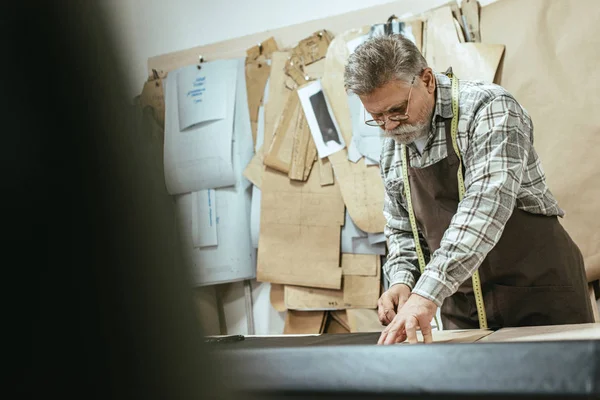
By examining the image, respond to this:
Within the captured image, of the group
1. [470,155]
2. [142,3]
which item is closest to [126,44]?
[470,155]

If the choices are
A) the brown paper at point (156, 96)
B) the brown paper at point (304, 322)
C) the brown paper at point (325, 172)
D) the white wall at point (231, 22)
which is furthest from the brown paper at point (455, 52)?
the brown paper at point (156, 96)

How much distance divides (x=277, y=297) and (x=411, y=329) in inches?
66.4

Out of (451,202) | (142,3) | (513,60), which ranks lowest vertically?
(451,202)

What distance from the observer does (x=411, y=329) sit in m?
1.12

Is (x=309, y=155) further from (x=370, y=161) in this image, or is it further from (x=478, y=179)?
(x=478, y=179)

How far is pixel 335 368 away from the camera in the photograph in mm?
299

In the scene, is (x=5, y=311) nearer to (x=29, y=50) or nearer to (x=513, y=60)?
(x=29, y=50)

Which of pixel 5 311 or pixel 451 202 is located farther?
pixel 451 202

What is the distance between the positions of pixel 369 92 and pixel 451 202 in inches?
12.8

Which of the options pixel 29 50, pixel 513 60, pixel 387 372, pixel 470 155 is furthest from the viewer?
pixel 513 60

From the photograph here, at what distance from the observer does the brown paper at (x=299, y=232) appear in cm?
261

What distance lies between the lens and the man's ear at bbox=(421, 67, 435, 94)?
1.45 m

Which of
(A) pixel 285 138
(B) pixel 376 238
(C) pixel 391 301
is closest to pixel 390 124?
(C) pixel 391 301

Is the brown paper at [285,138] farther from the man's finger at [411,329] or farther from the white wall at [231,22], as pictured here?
the man's finger at [411,329]
